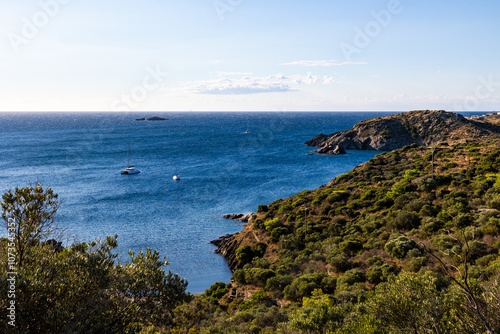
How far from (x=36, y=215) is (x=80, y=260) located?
100 inches

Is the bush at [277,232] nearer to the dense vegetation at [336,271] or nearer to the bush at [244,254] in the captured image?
the dense vegetation at [336,271]

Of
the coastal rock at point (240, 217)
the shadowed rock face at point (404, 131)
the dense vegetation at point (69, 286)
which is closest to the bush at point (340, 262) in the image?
the dense vegetation at point (69, 286)

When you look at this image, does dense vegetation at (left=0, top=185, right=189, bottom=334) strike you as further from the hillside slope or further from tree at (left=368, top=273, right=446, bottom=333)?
tree at (left=368, top=273, right=446, bottom=333)

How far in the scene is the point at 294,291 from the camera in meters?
24.8

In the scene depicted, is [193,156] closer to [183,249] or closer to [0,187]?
[0,187]

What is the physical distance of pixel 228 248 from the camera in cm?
4397

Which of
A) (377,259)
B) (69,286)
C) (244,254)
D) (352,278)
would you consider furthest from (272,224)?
(69,286)

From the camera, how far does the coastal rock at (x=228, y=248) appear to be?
40.3m

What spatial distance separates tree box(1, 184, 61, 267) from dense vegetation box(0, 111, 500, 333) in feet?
0.44

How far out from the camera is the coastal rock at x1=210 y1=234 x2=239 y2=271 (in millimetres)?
40281

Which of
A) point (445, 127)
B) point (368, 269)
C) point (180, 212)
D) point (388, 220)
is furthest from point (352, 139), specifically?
point (368, 269)

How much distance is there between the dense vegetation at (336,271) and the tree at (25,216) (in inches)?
5.3

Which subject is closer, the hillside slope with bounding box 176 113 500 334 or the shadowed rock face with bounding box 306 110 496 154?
the hillside slope with bounding box 176 113 500 334

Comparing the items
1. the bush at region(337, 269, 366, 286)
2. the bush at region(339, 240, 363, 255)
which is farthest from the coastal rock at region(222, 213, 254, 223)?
the bush at region(337, 269, 366, 286)
